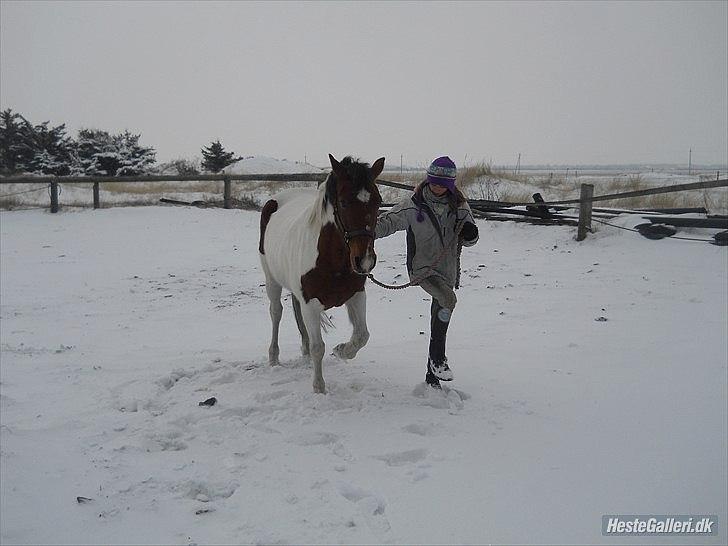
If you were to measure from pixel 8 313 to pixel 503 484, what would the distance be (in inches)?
272

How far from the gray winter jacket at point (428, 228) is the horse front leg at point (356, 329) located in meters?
0.51

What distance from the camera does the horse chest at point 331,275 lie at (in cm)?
376

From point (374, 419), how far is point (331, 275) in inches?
43.2

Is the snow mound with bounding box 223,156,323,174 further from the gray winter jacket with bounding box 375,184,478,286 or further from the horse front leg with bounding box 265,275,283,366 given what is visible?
the gray winter jacket with bounding box 375,184,478,286

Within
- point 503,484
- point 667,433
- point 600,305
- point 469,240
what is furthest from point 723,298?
point 503,484

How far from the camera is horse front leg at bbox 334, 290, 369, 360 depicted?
13.2 ft

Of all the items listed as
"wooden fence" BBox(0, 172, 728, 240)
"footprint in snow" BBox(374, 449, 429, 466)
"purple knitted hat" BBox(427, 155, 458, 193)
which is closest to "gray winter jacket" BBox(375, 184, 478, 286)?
"purple knitted hat" BBox(427, 155, 458, 193)

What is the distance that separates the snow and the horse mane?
1.43 m

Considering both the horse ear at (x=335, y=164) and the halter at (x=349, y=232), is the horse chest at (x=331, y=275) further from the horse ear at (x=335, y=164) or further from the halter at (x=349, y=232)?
the horse ear at (x=335, y=164)

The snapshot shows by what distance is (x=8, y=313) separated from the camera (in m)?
6.83

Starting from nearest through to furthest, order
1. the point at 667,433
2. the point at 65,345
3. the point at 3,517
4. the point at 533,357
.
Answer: the point at 3,517 < the point at 667,433 < the point at 533,357 < the point at 65,345

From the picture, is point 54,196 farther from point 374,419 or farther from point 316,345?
point 374,419

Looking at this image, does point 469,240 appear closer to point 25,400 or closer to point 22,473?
point 22,473

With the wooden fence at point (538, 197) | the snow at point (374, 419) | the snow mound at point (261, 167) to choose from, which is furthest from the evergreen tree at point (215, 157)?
the snow at point (374, 419)
